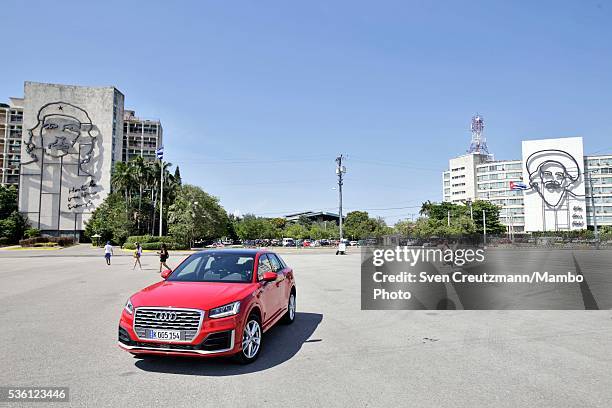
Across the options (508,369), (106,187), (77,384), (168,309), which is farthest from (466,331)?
(106,187)

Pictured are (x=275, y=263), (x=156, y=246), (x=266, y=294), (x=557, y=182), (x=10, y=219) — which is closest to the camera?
(x=266, y=294)

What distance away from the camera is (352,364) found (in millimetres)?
5762

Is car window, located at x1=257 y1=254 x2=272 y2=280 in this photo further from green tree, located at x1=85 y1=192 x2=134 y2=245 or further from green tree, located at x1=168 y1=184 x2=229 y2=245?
green tree, located at x1=85 y1=192 x2=134 y2=245

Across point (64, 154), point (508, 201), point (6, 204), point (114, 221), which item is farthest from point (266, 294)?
point (508, 201)

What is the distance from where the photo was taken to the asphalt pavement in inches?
179

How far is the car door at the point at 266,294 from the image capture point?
255 inches

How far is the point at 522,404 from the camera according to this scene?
4.37 meters

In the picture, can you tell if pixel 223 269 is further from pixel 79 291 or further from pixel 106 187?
pixel 106 187

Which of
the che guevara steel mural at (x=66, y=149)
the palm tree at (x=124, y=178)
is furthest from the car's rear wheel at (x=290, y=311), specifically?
the che guevara steel mural at (x=66, y=149)

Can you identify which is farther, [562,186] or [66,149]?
[562,186]

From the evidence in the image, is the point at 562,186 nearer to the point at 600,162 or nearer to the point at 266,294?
the point at 600,162

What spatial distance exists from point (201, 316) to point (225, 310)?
1.05 ft

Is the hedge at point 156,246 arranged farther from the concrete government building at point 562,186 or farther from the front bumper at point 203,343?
the concrete government building at point 562,186

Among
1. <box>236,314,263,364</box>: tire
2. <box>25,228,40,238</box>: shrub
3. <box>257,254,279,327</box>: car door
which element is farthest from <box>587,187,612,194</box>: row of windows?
<box>236,314,263,364</box>: tire
